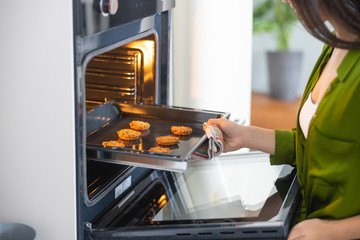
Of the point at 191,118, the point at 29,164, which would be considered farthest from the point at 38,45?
the point at 191,118

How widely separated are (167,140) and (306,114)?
1.18ft

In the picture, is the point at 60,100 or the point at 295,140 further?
the point at 295,140

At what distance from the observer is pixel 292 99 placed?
4.93 metres

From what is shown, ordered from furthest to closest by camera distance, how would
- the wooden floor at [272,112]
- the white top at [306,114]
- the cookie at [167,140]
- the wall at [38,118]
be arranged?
1. the wooden floor at [272,112]
2. the cookie at [167,140]
3. the white top at [306,114]
4. the wall at [38,118]

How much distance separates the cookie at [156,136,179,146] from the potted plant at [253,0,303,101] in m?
3.59

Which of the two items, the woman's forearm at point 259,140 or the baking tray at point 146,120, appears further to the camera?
the woman's forearm at point 259,140

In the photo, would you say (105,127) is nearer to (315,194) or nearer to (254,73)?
(315,194)

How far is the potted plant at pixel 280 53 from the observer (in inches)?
189

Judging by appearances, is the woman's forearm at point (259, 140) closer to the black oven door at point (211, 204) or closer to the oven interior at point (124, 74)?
the black oven door at point (211, 204)

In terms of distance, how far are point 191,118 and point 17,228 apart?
0.57 metres

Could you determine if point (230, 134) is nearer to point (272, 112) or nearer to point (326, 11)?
point (326, 11)

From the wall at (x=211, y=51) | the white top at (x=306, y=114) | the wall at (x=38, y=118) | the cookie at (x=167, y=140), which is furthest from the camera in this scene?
the wall at (x=211, y=51)

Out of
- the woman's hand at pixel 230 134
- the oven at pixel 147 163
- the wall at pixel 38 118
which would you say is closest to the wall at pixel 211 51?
the oven at pixel 147 163

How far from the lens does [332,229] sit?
1.15 metres
